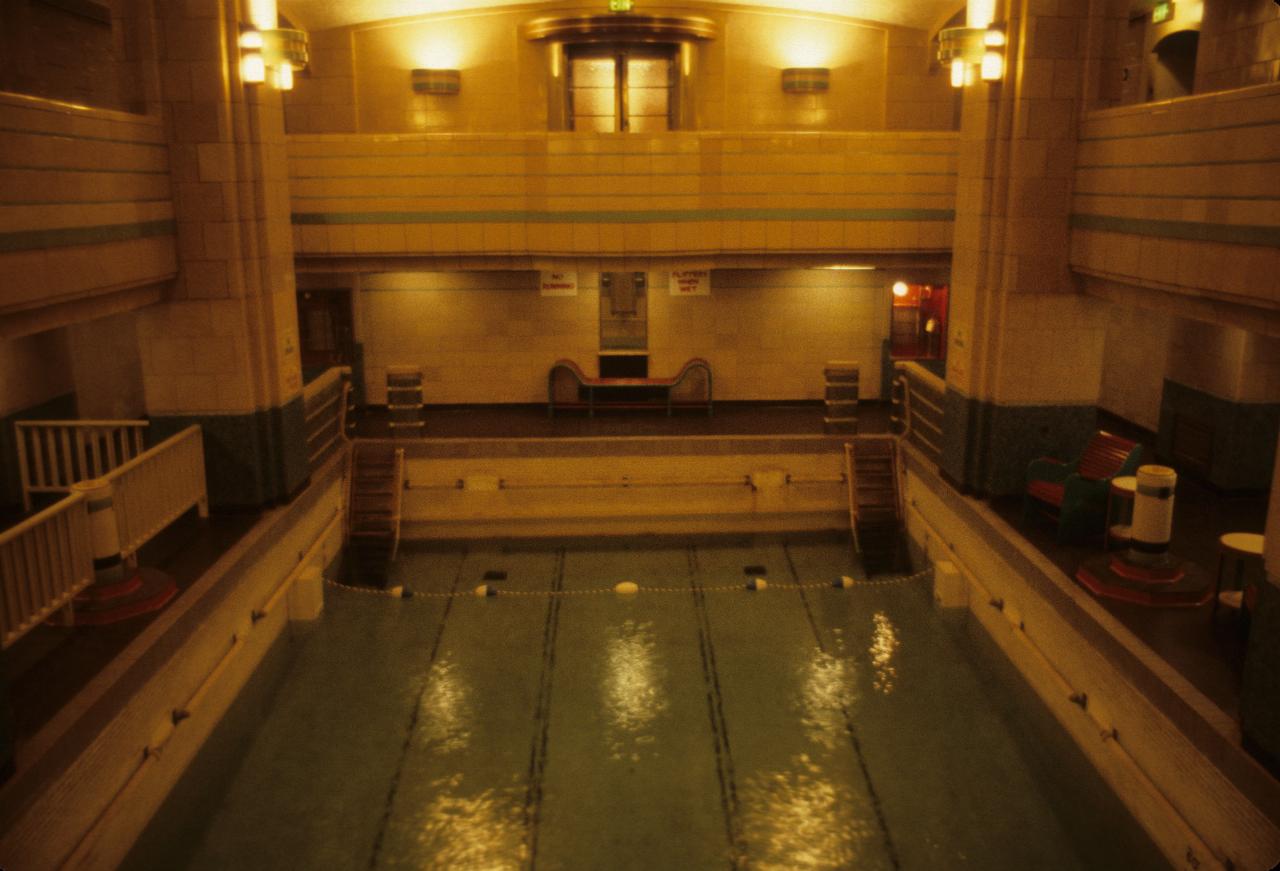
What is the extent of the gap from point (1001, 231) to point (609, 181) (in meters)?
4.85

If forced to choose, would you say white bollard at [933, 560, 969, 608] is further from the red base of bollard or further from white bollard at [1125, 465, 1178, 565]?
the red base of bollard

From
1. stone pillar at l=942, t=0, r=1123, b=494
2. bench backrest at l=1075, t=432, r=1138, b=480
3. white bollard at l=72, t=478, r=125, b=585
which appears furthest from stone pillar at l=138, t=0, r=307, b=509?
bench backrest at l=1075, t=432, r=1138, b=480

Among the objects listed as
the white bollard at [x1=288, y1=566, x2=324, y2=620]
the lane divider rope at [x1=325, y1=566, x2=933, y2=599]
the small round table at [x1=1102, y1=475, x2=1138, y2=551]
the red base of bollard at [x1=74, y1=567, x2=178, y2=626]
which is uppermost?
the small round table at [x1=1102, y1=475, x2=1138, y2=551]

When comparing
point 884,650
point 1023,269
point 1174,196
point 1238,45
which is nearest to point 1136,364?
point 1238,45

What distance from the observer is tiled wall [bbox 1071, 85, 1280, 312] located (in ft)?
22.4

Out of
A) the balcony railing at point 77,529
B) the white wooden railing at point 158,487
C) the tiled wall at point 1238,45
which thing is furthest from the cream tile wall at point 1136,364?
the balcony railing at point 77,529

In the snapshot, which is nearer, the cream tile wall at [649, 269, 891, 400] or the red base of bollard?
the red base of bollard

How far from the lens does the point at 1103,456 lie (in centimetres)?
988

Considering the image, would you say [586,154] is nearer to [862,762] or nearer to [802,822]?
[862,762]

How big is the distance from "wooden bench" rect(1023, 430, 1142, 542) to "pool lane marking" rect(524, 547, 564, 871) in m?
4.85

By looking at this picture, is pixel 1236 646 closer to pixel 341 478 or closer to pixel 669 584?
pixel 669 584

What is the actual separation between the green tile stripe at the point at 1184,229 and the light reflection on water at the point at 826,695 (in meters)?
4.54

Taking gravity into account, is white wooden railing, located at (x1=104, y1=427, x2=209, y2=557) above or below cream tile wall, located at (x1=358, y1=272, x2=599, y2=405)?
below

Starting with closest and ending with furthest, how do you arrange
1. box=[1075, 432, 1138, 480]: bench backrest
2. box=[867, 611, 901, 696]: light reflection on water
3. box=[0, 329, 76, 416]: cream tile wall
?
box=[867, 611, 901, 696]: light reflection on water → box=[1075, 432, 1138, 480]: bench backrest → box=[0, 329, 76, 416]: cream tile wall
